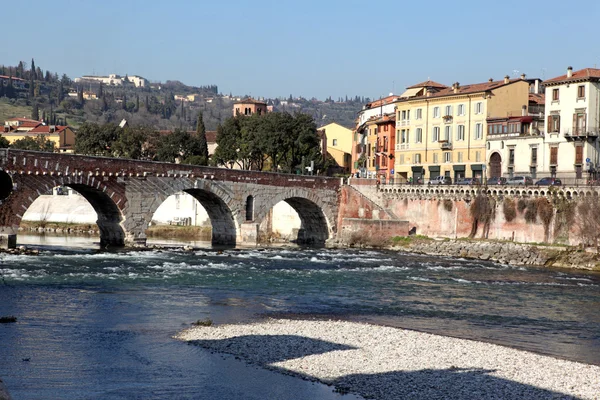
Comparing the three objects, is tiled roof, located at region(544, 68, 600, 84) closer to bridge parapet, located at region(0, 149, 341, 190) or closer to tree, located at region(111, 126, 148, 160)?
bridge parapet, located at region(0, 149, 341, 190)

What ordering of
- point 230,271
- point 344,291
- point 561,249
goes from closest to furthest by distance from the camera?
point 344,291 < point 230,271 < point 561,249

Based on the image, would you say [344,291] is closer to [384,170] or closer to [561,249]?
[561,249]

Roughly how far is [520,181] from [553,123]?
6.97m

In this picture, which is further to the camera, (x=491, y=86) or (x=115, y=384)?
(x=491, y=86)

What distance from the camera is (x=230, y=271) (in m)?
49.6

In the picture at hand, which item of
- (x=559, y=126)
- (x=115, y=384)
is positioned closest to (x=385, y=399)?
(x=115, y=384)

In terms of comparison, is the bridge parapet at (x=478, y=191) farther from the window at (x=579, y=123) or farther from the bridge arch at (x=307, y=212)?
the window at (x=579, y=123)

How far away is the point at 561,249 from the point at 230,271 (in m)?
23.2

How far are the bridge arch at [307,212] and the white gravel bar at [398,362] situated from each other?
129ft

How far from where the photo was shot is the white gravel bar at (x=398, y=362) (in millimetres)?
23156

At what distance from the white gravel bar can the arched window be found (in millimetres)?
37963

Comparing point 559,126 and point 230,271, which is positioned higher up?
point 559,126

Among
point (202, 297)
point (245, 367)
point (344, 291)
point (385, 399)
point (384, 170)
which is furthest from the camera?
point (384, 170)

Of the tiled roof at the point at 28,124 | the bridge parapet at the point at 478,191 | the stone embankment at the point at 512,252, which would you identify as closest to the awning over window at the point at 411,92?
the bridge parapet at the point at 478,191
